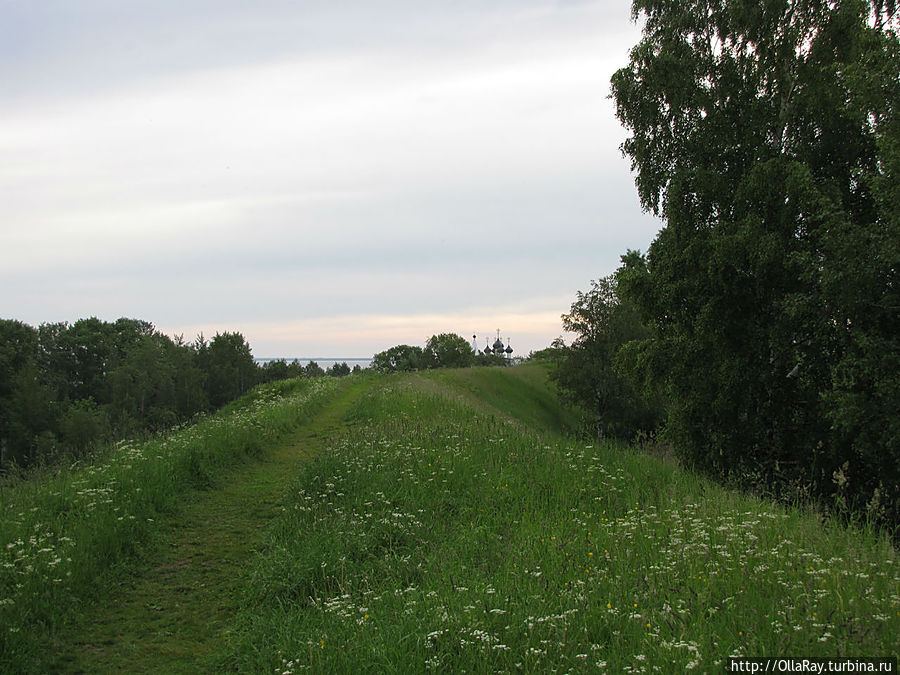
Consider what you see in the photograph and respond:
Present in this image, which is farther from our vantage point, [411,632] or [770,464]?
[770,464]

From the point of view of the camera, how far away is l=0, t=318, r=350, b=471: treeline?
64.1 metres

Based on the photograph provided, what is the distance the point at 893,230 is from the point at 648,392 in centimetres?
795

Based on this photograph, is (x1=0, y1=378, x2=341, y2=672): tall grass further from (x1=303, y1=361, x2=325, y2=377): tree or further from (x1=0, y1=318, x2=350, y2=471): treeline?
(x1=303, y1=361, x2=325, y2=377): tree

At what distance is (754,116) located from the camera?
15.7 m

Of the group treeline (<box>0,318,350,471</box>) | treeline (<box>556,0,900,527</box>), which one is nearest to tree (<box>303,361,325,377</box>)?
treeline (<box>0,318,350,471</box>)

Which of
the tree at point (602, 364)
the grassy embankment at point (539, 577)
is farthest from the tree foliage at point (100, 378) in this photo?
the grassy embankment at point (539, 577)

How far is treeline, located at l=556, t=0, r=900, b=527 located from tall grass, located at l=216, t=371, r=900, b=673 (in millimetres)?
6709

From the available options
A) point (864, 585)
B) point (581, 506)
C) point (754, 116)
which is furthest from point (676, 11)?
point (864, 585)

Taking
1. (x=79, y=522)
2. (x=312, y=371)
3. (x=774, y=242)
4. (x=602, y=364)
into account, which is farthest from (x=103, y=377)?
(x=774, y=242)

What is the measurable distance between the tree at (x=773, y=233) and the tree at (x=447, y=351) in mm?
93118

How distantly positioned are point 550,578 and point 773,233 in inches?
465

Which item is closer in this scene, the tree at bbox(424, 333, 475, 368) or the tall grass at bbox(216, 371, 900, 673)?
the tall grass at bbox(216, 371, 900, 673)

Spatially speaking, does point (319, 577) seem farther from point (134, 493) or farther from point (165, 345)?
point (165, 345)

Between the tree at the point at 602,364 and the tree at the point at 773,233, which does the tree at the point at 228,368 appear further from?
the tree at the point at 773,233
